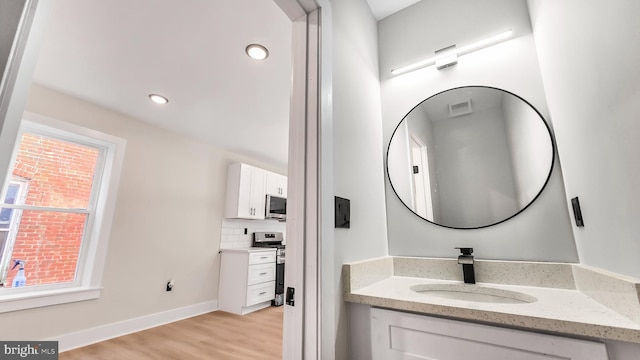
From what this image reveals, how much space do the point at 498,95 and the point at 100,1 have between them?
2.35 meters

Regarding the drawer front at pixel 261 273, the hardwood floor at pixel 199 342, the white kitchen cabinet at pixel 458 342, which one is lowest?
the hardwood floor at pixel 199 342

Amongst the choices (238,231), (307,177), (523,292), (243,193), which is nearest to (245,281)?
(238,231)

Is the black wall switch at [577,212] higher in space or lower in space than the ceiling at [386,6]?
lower

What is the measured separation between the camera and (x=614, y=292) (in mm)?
785

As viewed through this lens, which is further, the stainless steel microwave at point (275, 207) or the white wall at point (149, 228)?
the stainless steel microwave at point (275, 207)

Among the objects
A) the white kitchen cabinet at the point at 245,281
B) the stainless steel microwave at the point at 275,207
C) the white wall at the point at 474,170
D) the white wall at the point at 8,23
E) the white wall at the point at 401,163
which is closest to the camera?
the white wall at the point at 8,23

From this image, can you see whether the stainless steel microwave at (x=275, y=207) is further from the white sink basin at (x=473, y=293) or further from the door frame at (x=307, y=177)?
the door frame at (x=307, y=177)

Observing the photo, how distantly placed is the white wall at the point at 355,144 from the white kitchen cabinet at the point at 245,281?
268cm

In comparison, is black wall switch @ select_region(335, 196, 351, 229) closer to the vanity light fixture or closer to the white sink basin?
the white sink basin

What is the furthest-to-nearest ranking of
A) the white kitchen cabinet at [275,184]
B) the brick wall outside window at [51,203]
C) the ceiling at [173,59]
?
the white kitchen cabinet at [275,184], the brick wall outside window at [51,203], the ceiling at [173,59]

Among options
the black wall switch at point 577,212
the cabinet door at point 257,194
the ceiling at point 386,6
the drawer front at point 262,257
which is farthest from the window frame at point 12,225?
the black wall switch at point 577,212

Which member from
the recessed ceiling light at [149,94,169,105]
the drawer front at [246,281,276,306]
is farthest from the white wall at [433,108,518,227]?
the drawer front at [246,281,276,306]

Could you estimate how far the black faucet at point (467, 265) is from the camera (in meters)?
1.26

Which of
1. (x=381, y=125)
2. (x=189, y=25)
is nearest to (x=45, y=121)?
(x=189, y=25)
